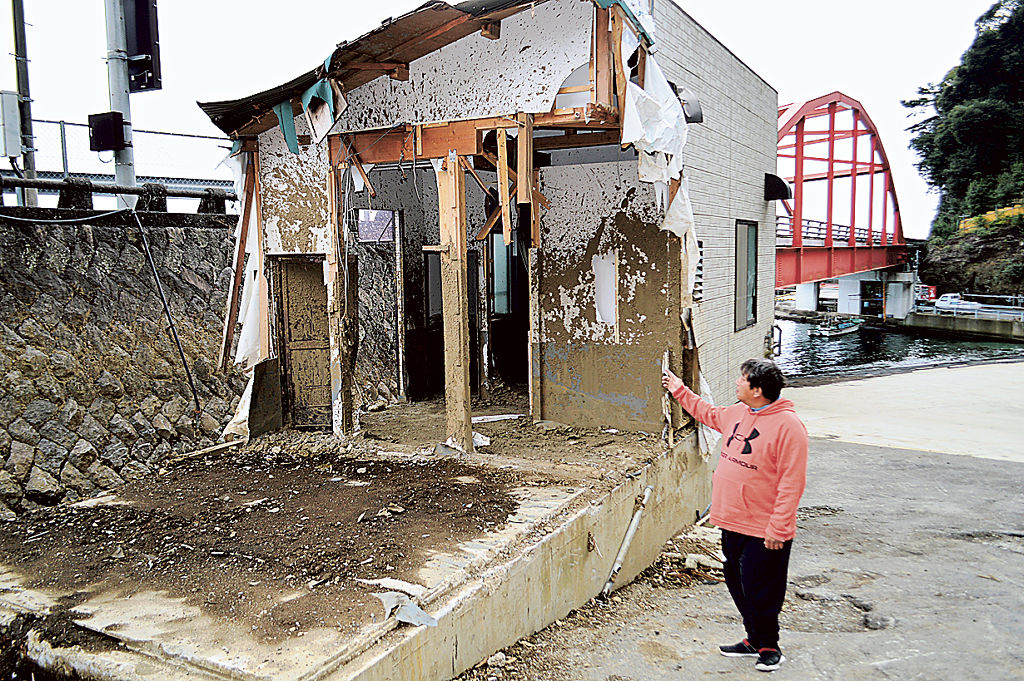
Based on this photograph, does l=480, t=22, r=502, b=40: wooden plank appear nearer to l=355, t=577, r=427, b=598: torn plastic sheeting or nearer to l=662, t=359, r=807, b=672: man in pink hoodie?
l=662, t=359, r=807, b=672: man in pink hoodie

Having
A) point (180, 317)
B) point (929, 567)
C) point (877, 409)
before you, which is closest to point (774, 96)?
point (877, 409)

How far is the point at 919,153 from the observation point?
46.6 meters

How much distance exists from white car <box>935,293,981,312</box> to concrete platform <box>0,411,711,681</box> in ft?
110

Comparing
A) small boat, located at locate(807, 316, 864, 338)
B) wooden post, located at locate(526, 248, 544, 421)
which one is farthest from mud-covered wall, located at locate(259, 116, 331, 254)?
small boat, located at locate(807, 316, 864, 338)

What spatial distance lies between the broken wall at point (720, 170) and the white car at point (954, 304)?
25867 millimetres

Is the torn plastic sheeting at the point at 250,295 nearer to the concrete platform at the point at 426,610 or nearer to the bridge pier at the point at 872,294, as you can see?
the concrete platform at the point at 426,610

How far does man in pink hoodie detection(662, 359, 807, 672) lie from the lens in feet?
13.0

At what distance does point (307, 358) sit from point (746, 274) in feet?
22.8

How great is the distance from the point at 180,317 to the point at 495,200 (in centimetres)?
401

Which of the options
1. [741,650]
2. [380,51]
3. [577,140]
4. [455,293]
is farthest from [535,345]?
[741,650]

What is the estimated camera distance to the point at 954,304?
113ft

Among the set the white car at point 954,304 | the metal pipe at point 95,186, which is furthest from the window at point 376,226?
the white car at point 954,304

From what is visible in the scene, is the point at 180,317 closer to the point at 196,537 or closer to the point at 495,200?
the point at 495,200

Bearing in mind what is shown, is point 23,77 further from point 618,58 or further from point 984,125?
point 984,125
